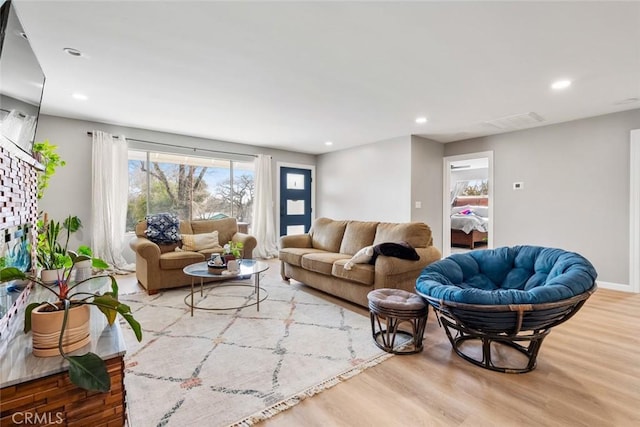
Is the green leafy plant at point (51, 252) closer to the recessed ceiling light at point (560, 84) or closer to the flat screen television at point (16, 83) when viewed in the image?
the flat screen television at point (16, 83)

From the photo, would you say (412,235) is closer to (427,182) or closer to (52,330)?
(427,182)

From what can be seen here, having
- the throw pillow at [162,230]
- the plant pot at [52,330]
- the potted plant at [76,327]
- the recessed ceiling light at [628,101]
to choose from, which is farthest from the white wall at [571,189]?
the plant pot at [52,330]

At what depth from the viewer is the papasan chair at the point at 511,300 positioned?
1824 millimetres

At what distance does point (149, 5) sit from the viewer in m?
1.84

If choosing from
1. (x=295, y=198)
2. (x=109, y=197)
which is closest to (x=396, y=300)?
(x=109, y=197)

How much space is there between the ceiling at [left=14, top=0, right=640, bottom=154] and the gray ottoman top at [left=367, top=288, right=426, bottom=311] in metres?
1.97

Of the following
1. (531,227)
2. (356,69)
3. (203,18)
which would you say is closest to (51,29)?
(203,18)

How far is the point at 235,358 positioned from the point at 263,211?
4.26 metres

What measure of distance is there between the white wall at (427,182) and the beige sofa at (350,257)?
1670 millimetres

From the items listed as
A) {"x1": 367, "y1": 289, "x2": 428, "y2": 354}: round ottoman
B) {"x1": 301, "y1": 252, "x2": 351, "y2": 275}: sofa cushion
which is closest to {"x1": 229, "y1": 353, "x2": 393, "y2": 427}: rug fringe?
{"x1": 367, "y1": 289, "x2": 428, "y2": 354}: round ottoman

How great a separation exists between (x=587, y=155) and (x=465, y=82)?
2609mm

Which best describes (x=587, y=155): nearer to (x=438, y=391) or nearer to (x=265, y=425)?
(x=438, y=391)

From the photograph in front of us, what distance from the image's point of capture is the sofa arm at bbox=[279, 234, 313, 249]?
435 centimetres

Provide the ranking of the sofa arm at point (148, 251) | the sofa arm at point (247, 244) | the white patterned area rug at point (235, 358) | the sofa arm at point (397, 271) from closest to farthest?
the white patterned area rug at point (235, 358)
the sofa arm at point (397, 271)
the sofa arm at point (148, 251)
the sofa arm at point (247, 244)
